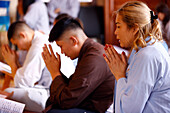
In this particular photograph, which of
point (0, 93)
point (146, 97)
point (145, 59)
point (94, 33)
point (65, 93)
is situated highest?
point (145, 59)

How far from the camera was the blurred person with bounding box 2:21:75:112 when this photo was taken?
1.91 m

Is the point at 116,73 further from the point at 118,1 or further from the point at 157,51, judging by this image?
the point at 118,1

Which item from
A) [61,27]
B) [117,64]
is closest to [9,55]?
[61,27]

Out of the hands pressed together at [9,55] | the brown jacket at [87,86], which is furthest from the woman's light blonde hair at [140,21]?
the hands pressed together at [9,55]

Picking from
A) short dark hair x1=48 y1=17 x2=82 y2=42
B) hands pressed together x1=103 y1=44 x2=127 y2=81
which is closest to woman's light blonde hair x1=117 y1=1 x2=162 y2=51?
hands pressed together x1=103 y1=44 x2=127 y2=81

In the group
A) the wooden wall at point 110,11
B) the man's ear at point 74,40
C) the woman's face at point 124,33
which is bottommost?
the wooden wall at point 110,11

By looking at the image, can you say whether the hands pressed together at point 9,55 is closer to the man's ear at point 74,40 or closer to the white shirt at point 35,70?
the white shirt at point 35,70

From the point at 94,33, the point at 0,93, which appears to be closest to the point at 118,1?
the point at 94,33

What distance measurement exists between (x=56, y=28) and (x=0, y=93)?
0.76 meters

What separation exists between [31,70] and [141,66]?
1.24 metres

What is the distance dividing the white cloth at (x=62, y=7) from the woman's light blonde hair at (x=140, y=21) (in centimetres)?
340

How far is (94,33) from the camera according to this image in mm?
5387

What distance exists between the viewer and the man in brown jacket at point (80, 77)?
145 centimetres

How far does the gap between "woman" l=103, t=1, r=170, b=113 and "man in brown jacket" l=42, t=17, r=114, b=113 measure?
0.21 m
